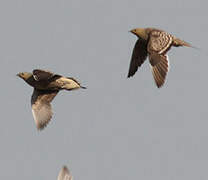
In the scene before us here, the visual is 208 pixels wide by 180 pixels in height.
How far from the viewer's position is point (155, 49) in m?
19.6

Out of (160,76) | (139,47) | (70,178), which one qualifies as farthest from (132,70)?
(70,178)

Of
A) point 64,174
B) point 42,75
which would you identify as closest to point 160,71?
point 42,75

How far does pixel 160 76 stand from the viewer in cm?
1861

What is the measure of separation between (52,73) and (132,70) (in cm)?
375

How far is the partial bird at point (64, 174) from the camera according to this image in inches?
510

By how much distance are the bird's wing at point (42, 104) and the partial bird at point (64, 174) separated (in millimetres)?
7049

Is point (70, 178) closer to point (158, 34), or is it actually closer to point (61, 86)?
point (61, 86)

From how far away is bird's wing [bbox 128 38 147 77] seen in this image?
71.8ft

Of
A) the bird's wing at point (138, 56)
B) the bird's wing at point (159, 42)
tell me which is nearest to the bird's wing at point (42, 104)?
the bird's wing at point (138, 56)

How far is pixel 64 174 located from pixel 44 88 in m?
6.94

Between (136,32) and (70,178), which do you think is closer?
(70,178)

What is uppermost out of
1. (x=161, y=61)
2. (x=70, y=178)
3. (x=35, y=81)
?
(x=161, y=61)

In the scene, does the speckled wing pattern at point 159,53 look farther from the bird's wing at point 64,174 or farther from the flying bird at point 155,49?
the bird's wing at point 64,174

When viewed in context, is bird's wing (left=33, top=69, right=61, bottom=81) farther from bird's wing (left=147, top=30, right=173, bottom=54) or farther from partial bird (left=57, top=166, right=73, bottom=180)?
partial bird (left=57, top=166, right=73, bottom=180)
